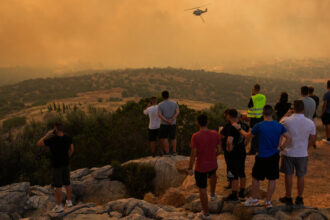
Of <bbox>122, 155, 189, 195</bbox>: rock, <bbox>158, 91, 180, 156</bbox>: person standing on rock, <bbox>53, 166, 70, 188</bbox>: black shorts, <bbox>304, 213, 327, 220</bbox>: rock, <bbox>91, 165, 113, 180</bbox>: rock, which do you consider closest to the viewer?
<bbox>304, 213, 327, 220</bbox>: rock

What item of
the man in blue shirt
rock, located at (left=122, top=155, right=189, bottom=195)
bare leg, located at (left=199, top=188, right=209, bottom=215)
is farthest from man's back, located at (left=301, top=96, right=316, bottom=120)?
bare leg, located at (left=199, top=188, right=209, bottom=215)

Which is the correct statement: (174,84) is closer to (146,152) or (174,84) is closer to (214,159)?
(146,152)

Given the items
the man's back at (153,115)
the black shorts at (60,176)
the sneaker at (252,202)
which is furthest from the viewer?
the man's back at (153,115)

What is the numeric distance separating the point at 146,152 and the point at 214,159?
23.9 feet

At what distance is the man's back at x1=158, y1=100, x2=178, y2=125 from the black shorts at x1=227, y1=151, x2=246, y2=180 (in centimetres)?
331

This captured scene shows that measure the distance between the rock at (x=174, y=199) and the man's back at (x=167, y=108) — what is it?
2.42 meters

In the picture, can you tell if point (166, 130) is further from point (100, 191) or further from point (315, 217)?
point (315, 217)

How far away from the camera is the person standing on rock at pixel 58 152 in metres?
5.86

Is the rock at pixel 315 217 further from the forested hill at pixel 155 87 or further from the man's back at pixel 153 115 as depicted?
the forested hill at pixel 155 87

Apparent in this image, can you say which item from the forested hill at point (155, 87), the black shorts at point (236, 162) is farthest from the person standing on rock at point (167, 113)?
the forested hill at point (155, 87)

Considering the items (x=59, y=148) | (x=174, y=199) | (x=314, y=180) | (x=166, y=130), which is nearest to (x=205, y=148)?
(x=174, y=199)

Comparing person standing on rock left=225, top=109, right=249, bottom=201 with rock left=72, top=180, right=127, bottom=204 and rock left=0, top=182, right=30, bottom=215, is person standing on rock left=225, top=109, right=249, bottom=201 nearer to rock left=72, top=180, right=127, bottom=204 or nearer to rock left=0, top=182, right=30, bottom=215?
rock left=72, top=180, right=127, bottom=204

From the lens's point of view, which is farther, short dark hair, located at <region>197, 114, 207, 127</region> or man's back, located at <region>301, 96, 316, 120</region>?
man's back, located at <region>301, 96, 316, 120</region>

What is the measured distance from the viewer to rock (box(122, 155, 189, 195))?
894cm
